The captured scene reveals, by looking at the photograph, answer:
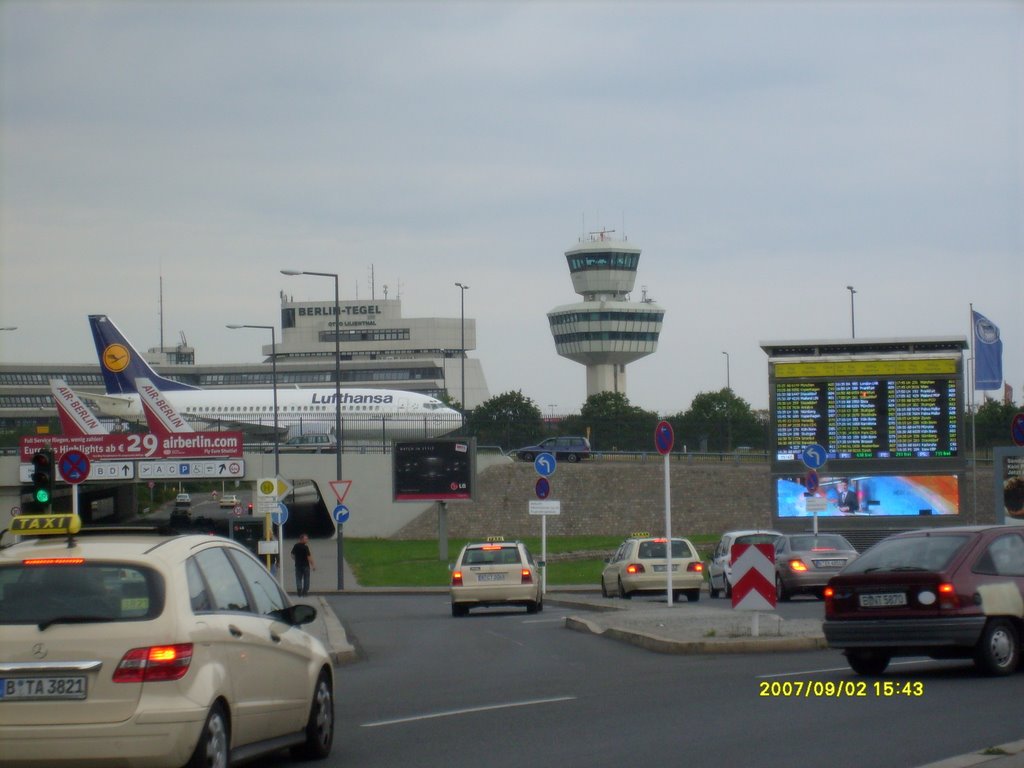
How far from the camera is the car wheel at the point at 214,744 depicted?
7.32 m

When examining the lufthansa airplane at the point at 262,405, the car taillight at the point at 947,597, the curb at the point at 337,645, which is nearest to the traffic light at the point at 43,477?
the curb at the point at 337,645

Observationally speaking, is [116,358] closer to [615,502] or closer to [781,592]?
[615,502]

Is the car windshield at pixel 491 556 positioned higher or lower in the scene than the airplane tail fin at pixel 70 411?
lower

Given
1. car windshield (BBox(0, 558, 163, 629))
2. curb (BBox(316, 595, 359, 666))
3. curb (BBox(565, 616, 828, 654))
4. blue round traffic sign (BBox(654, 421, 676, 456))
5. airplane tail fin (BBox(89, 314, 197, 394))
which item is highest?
airplane tail fin (BBox(89, 314, 197, 394))

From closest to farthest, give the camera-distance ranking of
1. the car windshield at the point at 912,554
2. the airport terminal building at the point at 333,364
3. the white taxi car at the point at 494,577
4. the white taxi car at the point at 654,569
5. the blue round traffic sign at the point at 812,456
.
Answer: the car windshield at the point at 912,554 < the white taxi car at the point at 494,577 < the white taxi car at the point at 654,569 < the blue round traffic sign at the point at 812,456 < the airport terminal building at the point at 333,364

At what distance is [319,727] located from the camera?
934 centimetres

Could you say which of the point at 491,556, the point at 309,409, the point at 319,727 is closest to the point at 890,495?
the point at 491,556

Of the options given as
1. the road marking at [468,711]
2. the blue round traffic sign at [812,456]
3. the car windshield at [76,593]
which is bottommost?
the road marking at [468,711]

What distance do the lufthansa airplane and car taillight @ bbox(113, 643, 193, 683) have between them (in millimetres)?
64929

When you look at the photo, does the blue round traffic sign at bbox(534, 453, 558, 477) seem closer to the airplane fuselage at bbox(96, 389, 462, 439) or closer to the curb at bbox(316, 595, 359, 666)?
the curb at bbox(316, 595, 359, 666)

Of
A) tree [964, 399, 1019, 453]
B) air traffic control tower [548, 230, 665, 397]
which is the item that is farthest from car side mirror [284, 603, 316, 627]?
air traffic control tower [548, 230, 665, 397]

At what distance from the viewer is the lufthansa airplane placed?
76562 millimetres

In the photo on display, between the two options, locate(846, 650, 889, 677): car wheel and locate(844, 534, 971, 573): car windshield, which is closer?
locate(844, 534, 971, 573): car windshield

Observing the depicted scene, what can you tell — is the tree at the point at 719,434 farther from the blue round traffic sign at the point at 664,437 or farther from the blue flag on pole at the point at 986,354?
the blue round traffic sign at the point at 664,437
